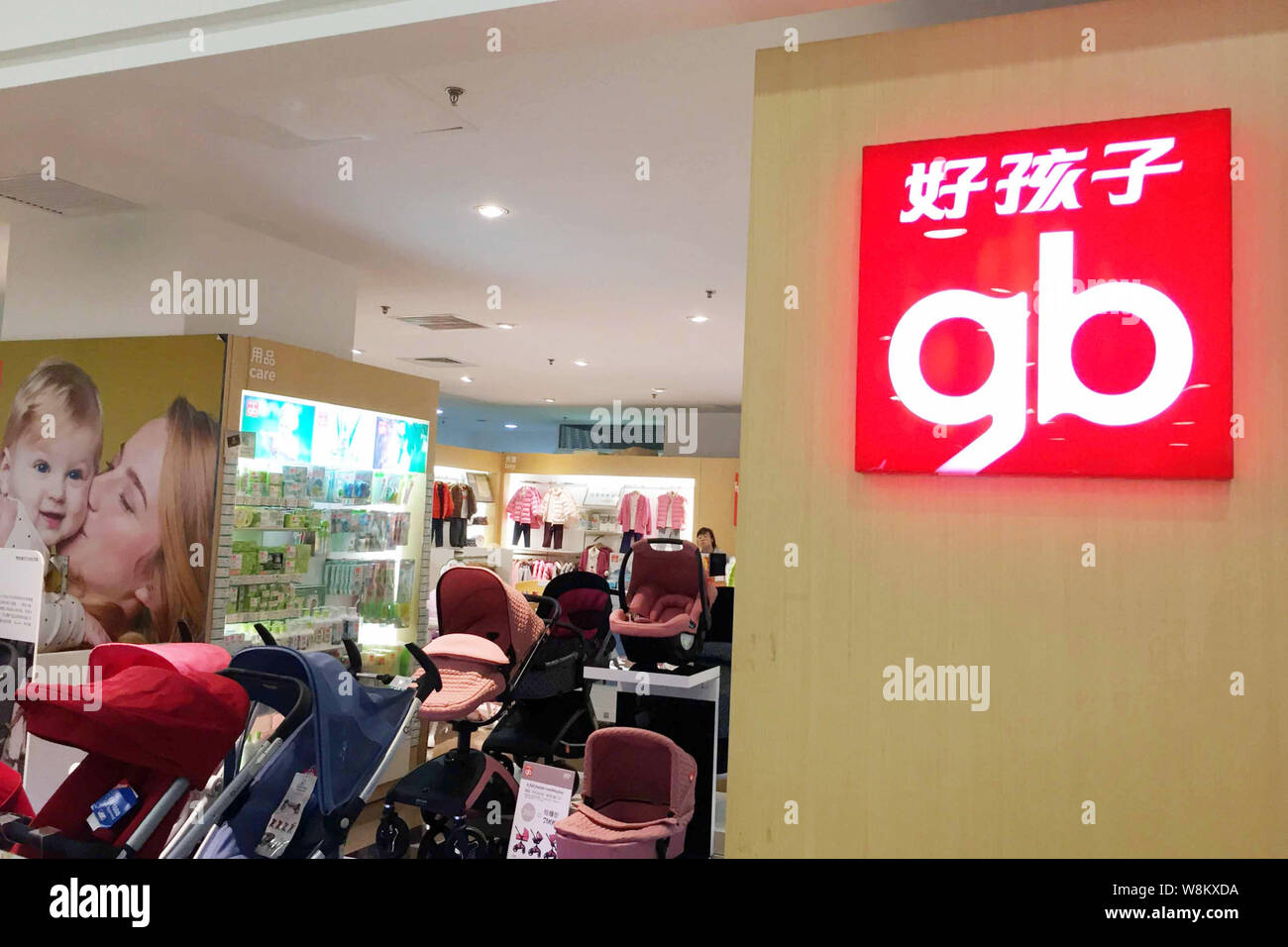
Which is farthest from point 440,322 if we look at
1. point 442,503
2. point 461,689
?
point 461,689

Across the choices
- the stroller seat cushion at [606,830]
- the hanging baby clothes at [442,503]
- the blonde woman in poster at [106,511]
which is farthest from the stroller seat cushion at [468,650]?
the hanging baby clothes at [442,503]

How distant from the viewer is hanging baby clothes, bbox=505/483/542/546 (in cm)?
1285

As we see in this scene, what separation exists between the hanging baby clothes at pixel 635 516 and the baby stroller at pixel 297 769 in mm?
9581

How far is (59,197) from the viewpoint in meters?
5.16

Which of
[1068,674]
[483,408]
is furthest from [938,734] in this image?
[483,408]

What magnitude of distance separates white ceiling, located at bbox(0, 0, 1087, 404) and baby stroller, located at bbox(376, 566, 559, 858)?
6.58 feet

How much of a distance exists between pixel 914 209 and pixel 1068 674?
1.09 m

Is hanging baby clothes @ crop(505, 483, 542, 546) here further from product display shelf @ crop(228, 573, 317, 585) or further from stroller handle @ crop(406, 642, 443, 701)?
stroller handle @ crop(406, 642, 443, 701)

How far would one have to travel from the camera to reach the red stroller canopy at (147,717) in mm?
2191

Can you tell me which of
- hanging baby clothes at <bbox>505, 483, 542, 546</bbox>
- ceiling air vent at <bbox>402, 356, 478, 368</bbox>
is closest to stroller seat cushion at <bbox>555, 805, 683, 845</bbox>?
ceiling air vent at <bbox>402, 356, 478, 368</bbox>

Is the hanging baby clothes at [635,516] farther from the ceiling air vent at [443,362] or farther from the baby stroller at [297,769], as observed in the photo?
the baby stroller at [297,769]

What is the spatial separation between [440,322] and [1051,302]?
6564 mm

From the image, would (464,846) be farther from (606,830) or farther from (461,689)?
(606,830)
